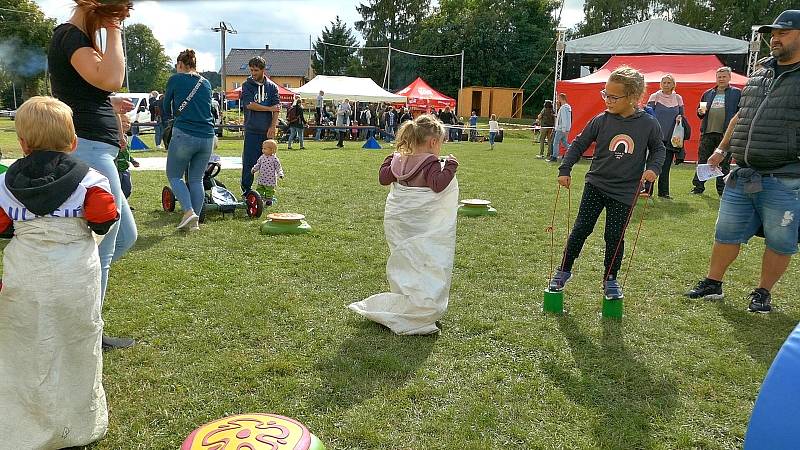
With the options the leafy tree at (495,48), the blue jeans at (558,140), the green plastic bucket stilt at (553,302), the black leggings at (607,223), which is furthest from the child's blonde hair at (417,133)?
the leafy tree at (495,48)

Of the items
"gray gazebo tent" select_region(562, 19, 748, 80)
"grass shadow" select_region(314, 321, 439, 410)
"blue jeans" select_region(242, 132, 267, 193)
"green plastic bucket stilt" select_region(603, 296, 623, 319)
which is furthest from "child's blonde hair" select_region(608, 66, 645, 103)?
"gray gazebo tent" select_region(562, 19, 748, 80)

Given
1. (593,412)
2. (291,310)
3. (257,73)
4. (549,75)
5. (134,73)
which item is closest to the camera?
(593,412)

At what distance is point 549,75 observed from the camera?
51.2m

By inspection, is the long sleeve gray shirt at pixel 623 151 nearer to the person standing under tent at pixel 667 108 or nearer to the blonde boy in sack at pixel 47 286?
the blonde boy in sack at pixel 47 286

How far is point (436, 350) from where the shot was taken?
3889mm

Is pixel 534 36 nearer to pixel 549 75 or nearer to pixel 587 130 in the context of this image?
pixel 549 75

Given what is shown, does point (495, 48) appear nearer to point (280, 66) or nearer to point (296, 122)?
point (296, 122)

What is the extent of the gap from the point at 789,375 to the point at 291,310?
3253mm

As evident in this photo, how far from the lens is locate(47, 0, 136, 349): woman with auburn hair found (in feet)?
10.4

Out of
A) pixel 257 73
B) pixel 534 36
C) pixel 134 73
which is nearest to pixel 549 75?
pixel 534 36

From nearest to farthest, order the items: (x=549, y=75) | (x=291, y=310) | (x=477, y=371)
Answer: (x=477, y=371) < (x=291, y=310) < (x=549, y=75)

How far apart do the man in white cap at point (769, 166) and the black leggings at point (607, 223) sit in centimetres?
101

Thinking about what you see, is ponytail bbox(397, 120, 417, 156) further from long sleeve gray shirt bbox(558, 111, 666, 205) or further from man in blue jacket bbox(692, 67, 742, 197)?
man in blue jacket bbox(692, 67, 742, 197)

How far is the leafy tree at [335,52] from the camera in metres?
67.2
